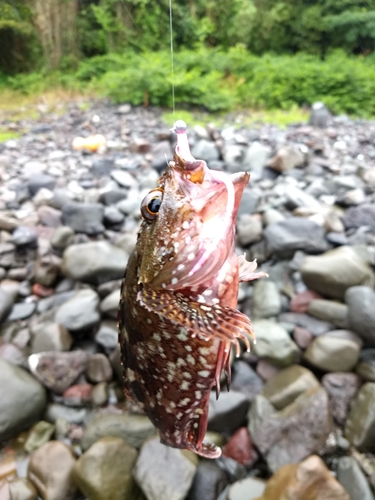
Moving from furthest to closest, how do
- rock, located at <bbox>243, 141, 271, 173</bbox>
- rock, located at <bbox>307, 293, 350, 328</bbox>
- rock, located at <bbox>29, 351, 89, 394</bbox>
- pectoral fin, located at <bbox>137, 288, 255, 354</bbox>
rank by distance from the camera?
rock, located at <bbox>243, 141, 271, 173</bbox>, rock, located at <bbox>307, 293, 350, 328</bbox>, rock, located at <bbox>29, 351, 89, 394</bbox>, pectoral fin, located at <bbox>137, 288, 255, 354</bbox>

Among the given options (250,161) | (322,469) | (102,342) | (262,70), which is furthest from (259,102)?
(322,469)

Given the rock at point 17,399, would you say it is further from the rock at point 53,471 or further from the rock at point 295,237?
the rock at point 295,237

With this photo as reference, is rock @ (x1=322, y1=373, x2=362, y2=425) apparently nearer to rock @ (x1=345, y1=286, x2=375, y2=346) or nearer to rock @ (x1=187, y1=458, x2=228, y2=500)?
rock @ (x1=345, y1=286, x2=375, y2=346)

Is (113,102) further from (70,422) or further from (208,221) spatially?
(208,221)

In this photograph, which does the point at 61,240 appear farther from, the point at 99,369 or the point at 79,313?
the point at 99,369

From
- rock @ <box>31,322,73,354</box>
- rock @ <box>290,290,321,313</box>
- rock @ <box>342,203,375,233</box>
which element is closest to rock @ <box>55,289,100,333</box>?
rock @ <box>31,322,73,354</box>
